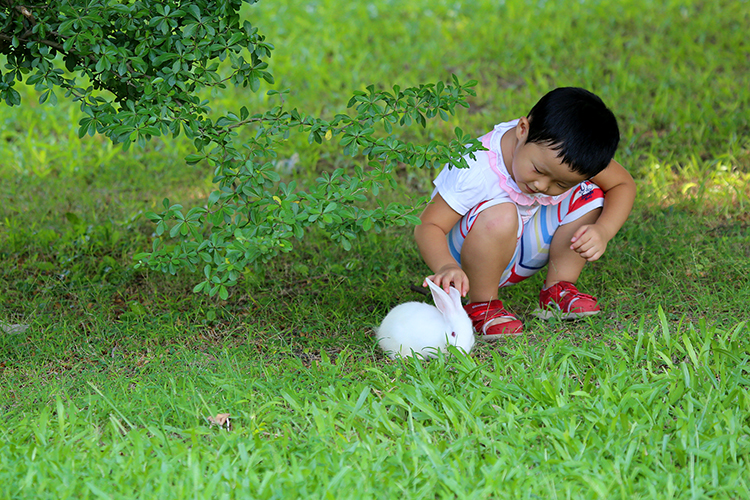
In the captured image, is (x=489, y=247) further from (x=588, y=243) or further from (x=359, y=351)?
(x=359, y=351)

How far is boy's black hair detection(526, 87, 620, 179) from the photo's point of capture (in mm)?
2322

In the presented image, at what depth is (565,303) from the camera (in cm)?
266

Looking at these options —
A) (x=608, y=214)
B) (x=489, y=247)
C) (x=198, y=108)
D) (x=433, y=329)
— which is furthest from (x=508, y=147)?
(x=198, y=108)

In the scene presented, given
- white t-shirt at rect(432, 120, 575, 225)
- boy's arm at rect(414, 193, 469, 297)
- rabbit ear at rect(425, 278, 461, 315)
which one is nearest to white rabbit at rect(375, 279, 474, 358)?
rabbit ear at rect(425, 278, 461, 315)

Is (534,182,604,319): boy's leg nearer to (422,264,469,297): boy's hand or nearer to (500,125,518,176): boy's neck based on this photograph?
(500,125,518,176): boy's neck

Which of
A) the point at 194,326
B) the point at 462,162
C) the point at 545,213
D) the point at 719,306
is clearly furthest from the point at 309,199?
the point at 719,306

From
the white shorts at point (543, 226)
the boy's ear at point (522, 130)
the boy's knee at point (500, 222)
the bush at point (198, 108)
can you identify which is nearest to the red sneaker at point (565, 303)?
the white shorts at point (543, 226)

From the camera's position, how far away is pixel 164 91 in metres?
2.22

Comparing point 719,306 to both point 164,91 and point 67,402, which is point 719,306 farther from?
point 67,402

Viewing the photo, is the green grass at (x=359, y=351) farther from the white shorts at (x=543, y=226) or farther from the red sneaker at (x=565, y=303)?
the white shorts at (x=543, y=226)

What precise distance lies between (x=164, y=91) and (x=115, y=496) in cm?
122

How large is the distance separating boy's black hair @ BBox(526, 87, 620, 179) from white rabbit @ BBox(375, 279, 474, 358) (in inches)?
23.3

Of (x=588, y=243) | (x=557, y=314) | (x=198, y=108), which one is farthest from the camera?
(x=557, y=314)

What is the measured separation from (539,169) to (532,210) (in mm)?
339
